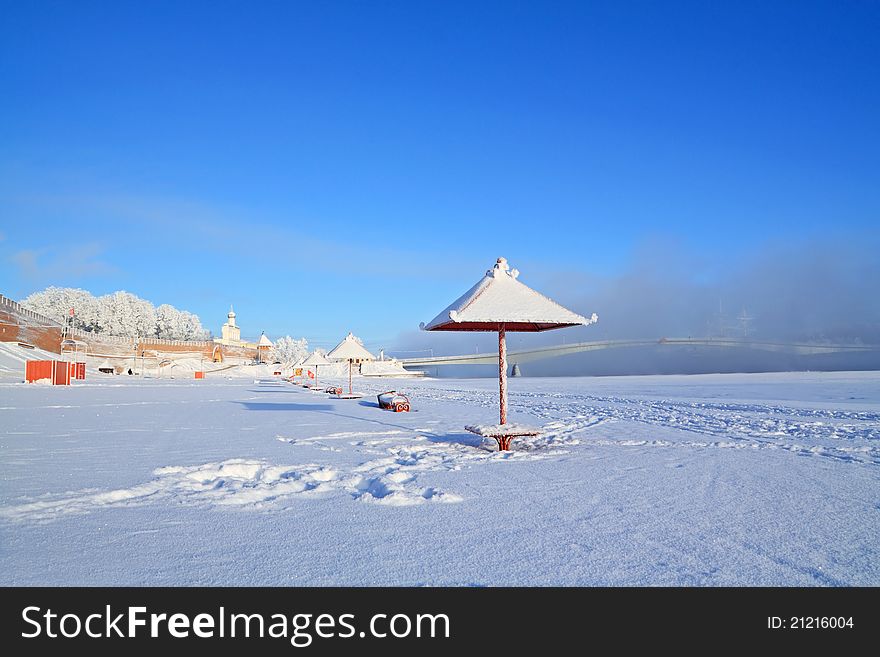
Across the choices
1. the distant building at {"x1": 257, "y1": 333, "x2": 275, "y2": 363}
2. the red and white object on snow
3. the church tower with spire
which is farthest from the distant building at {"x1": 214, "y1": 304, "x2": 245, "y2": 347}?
the red and white object on snow

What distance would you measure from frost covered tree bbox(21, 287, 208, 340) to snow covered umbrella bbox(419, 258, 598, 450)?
103 metres

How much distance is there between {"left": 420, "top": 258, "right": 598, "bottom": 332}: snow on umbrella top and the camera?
9227 mm

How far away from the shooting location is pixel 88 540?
4.33 meters

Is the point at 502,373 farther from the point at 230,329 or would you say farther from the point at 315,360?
the point at 230,329

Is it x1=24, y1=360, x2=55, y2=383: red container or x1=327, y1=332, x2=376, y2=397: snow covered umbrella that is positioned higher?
x1=327, y1=332, x2=376, y2=397: snow covered umbrella

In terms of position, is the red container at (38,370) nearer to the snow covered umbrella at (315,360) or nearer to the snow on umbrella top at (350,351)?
the snow covered umbrella at (315,360)

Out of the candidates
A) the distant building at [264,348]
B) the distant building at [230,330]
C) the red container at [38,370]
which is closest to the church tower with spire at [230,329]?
the distant building at [230,330]

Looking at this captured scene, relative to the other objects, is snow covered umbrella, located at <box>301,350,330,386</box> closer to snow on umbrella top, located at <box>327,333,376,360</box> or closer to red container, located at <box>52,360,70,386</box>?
snow on umbrella top, located at <box>327,333,376,360</box>

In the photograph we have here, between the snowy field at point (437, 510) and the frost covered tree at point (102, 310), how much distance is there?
103145 mm

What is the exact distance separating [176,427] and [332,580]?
10.8 m

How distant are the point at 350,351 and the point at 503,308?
62.3ft

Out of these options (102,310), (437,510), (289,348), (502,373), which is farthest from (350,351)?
(289,348)
